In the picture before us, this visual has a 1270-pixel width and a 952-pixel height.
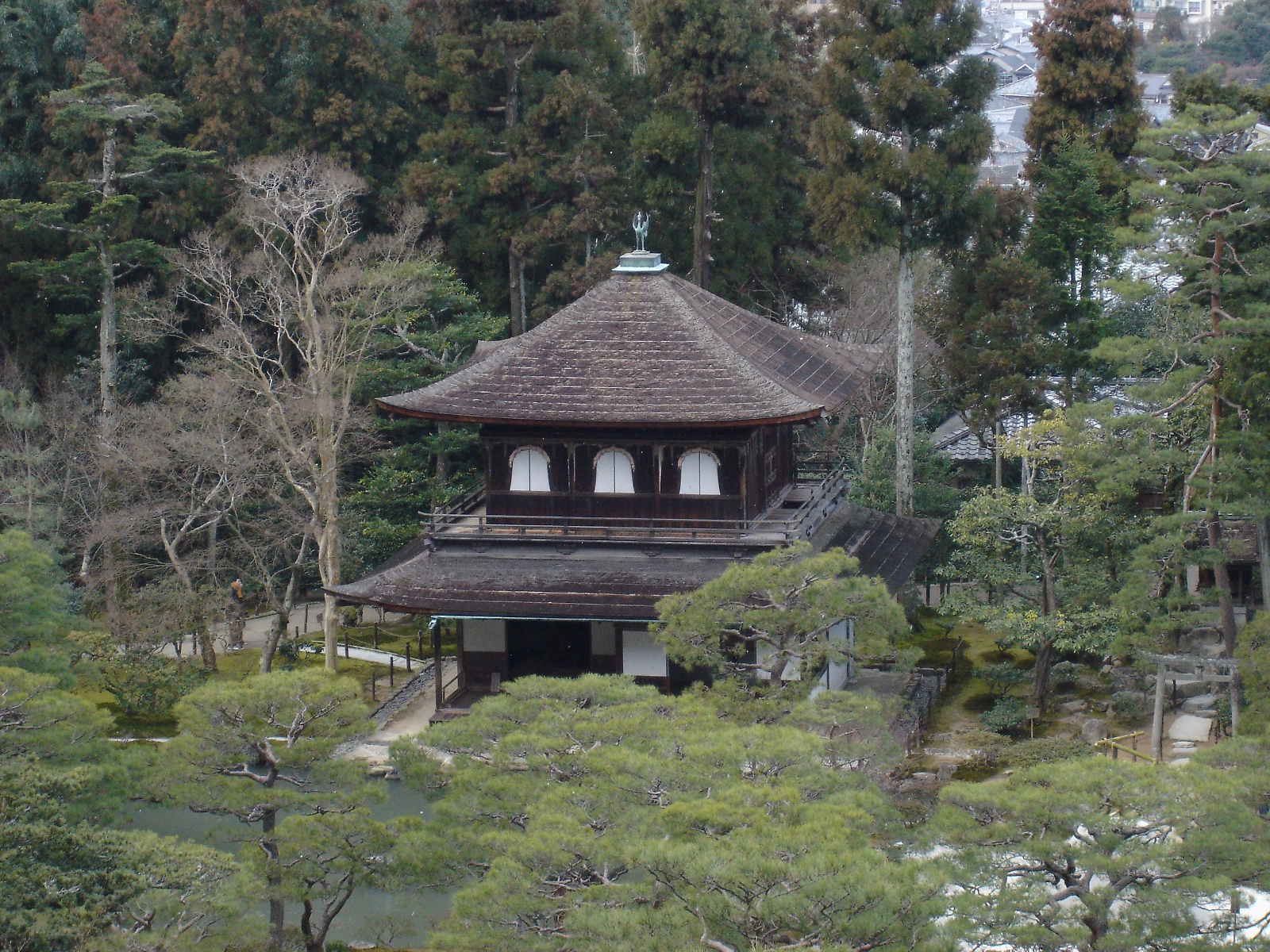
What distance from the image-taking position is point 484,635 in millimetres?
27734

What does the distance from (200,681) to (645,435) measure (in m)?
9.92

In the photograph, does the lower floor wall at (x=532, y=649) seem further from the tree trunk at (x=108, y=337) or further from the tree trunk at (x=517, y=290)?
the tree trunk at (x=517, y=290)

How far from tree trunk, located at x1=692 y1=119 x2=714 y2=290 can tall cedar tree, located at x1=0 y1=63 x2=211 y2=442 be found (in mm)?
12035

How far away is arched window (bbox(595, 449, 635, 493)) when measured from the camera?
27266 mm

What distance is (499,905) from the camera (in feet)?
52.6

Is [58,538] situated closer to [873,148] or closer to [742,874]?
[873,148]

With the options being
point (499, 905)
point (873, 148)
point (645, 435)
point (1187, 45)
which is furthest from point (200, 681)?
point (1187, 45)

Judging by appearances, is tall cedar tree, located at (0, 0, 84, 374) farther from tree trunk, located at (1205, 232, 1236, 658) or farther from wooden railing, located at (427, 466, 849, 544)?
tree trunk, located at (1205, 232, 1236, 658)

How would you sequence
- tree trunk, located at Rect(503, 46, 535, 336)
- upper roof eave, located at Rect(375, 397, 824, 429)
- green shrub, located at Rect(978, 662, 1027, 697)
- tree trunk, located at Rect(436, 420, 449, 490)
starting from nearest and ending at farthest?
upper roof eave, located at Rect(375, 397, 824, 429), green shrub, located at Rect(978, 662, 1027, 697), tree trunk, located at Rect(436, 420, 449, 490), tree trunk, located at Rect(503, 46, 535, 336)

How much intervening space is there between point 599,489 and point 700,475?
5.80 ft

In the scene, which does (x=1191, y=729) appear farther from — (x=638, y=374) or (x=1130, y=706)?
(x=638, y=374)

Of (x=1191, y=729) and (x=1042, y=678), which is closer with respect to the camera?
(x=1191, y=729)

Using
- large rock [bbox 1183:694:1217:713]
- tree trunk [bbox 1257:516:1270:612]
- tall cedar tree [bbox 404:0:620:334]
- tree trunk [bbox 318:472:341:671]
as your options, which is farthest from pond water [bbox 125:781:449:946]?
tall cedar tree [bbox 404:0:620:334]

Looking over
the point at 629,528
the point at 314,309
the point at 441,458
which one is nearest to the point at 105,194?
the point at 314,309
